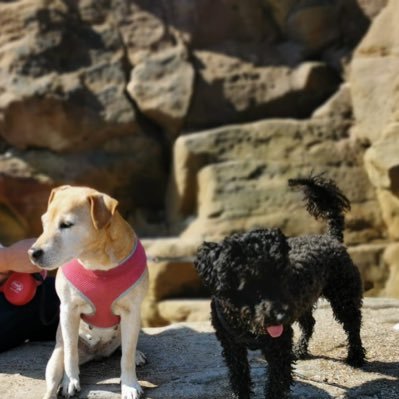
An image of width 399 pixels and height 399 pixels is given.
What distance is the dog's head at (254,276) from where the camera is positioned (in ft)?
11.0

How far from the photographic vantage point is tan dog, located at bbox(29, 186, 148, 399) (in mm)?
3797

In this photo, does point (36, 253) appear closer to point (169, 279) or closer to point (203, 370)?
point (203, 370)

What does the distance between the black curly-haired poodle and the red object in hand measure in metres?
1.66

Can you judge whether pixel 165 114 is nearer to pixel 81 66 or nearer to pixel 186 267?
pixel 81 66

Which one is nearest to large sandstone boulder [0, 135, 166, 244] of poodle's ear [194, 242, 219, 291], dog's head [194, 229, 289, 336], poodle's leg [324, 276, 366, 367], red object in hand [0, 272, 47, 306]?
red object in hand [0, 272, 47, 306]

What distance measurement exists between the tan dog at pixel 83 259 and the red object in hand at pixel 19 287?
65 centimetres

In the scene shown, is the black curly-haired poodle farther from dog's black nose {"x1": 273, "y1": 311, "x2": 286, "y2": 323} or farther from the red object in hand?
the red object in hand

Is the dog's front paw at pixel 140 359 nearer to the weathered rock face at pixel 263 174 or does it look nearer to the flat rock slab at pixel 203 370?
the flat rock slab at pixel 203 370

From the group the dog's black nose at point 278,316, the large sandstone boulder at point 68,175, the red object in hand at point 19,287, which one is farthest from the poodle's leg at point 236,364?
the large sandstone boulder at point 68,175

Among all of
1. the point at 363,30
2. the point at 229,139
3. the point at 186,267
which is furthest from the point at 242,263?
the point at 363,30

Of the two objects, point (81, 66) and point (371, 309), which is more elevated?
point (81, 66)

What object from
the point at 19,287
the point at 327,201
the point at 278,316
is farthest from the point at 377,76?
the point at 278,316

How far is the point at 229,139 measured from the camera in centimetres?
1000

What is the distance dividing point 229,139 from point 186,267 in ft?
6.92
